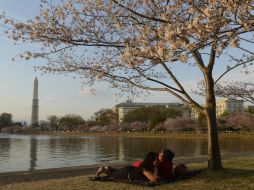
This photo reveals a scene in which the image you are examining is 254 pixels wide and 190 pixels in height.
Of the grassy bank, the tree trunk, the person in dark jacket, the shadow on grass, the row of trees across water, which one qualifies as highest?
the row of trees across water

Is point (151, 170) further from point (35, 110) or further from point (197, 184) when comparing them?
point (35, 110)

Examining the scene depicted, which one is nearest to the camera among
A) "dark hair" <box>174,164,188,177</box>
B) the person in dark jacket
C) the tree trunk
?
the person in dark jacket

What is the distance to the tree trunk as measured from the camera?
39.3 feet

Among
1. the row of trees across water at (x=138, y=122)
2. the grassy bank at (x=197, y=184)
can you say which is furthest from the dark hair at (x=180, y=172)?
the row of trees across water at (x=138, y=122)

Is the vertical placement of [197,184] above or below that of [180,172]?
below

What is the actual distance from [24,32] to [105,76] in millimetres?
2876

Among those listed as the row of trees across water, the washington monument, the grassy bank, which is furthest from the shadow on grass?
the washington monument

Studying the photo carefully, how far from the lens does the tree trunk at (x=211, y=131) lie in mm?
11984

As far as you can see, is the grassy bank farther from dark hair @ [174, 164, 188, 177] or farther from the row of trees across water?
the row of trees across water

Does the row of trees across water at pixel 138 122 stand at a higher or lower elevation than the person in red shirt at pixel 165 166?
higher

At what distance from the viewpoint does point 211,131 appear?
1216 cm

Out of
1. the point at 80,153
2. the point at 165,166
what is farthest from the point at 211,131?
the point at 80,153

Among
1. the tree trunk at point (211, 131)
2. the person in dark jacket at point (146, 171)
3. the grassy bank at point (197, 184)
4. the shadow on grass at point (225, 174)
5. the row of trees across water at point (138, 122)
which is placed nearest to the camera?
the grassy bank at point (197, 184)

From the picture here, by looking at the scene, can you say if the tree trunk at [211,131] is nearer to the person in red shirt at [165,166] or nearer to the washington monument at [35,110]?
the person in red shirt at [165,166]
